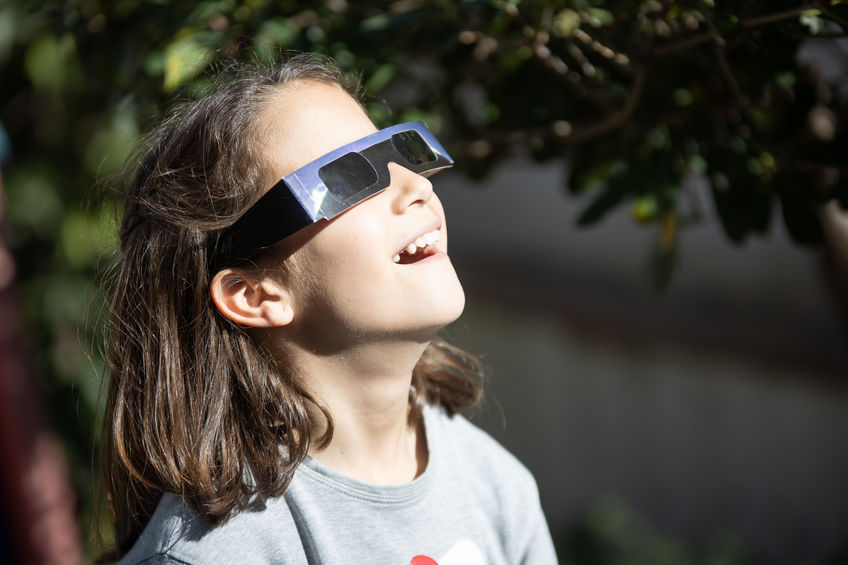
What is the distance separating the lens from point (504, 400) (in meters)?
4.14

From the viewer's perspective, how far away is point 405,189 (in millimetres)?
1271

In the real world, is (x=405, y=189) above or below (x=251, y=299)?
above

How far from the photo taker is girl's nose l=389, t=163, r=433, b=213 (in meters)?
1.26

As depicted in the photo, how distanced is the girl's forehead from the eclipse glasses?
0.04 metres

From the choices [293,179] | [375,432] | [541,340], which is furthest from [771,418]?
[293,179]

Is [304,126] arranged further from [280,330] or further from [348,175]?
[280,330]

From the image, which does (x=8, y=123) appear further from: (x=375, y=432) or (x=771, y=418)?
(x=771, y=418)

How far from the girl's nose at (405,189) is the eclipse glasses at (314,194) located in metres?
0.02

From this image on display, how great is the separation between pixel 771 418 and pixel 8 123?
3716 millimetres

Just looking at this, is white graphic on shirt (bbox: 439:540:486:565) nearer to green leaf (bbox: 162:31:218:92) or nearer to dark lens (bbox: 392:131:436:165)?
dark lens (bbox: 392:131:436:165)

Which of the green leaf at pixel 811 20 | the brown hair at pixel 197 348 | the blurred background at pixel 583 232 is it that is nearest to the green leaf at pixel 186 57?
the blurred background at pixel 583 232

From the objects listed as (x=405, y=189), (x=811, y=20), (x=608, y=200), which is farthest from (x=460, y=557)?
(x=811, y=20)

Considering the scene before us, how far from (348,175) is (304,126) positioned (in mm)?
119

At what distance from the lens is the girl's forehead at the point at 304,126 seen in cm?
125
